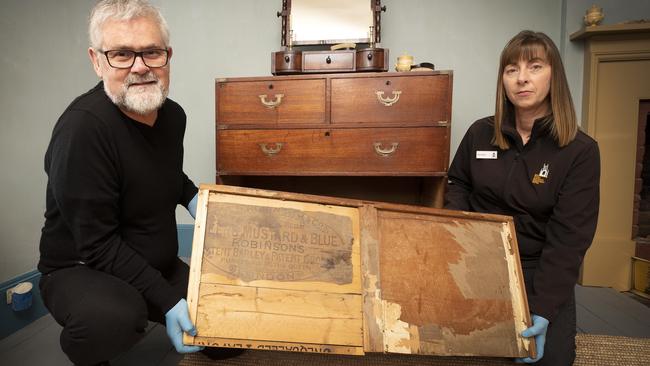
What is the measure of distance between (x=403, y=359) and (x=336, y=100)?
Result: 4.49 ft

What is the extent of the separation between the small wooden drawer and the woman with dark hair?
97 cm

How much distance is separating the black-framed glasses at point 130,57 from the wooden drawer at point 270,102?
860mm

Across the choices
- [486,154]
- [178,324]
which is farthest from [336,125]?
[178,324]

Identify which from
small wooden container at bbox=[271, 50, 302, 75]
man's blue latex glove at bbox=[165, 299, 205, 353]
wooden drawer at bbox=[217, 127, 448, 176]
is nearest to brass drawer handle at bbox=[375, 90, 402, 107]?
wooden drawer at bbox=[217, 127, 448, 176]

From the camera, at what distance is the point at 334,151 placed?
216 centimetres

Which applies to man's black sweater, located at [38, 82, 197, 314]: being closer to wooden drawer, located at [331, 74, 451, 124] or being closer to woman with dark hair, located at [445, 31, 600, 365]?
Answer: wooden drawer, located at [331, 74, 451, 124]

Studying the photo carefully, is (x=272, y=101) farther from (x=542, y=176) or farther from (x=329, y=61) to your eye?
(x=542, y=176)

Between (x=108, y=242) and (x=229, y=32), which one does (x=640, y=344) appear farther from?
(x=229, y=32)

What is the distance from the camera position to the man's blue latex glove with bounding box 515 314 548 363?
1.22 meters

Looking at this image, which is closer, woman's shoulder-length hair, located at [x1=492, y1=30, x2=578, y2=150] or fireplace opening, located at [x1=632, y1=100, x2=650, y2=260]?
woman's shoulder-length hair, located at [x1=492, y1=30, x2=578, y2=150]

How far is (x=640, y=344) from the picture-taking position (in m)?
1.75

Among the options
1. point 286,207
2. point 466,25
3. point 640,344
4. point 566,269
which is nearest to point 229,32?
point 466,25

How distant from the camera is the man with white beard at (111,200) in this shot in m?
1.17

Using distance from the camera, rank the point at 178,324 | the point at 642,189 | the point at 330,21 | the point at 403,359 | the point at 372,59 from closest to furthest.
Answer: the point at 178,324 < the point at 403,359 < the point at 372,59 < the point at 330,21 < the point at 642,189
